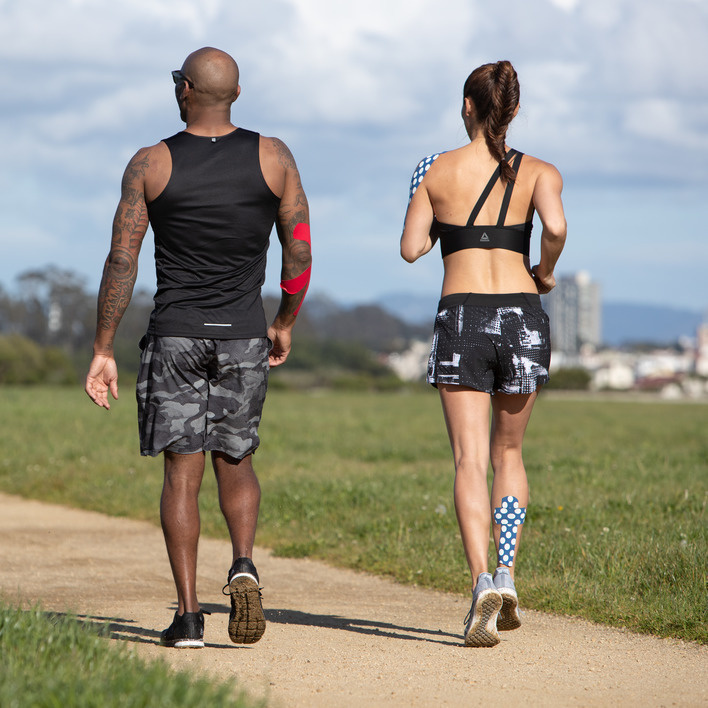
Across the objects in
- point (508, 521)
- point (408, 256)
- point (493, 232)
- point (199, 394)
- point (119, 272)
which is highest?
point (493, 232)

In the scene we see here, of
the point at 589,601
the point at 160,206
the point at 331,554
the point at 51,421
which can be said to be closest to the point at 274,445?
the point at 51,421

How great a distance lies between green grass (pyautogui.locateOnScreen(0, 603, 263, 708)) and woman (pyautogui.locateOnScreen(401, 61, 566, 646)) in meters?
1.68

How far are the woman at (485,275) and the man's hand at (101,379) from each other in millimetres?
1392

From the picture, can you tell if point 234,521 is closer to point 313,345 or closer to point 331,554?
point 331,554

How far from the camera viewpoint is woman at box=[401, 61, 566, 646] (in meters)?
4.24

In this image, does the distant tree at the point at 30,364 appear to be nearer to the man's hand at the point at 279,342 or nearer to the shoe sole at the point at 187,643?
the man's hand at the point at 279,342

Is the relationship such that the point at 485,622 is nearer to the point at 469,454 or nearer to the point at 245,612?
the point at 469,454

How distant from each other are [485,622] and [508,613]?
0.67 ft

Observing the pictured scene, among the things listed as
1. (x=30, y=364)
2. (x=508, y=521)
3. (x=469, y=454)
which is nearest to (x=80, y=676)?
(x=469, y=454)

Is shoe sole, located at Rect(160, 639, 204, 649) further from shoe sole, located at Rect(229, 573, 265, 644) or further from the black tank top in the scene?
the black tank top

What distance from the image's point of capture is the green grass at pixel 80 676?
2.64 m

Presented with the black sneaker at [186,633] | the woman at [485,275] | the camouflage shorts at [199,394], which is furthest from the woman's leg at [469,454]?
the black sneaker at [186,633]

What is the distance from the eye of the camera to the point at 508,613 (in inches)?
164

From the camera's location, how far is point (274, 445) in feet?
44.5
